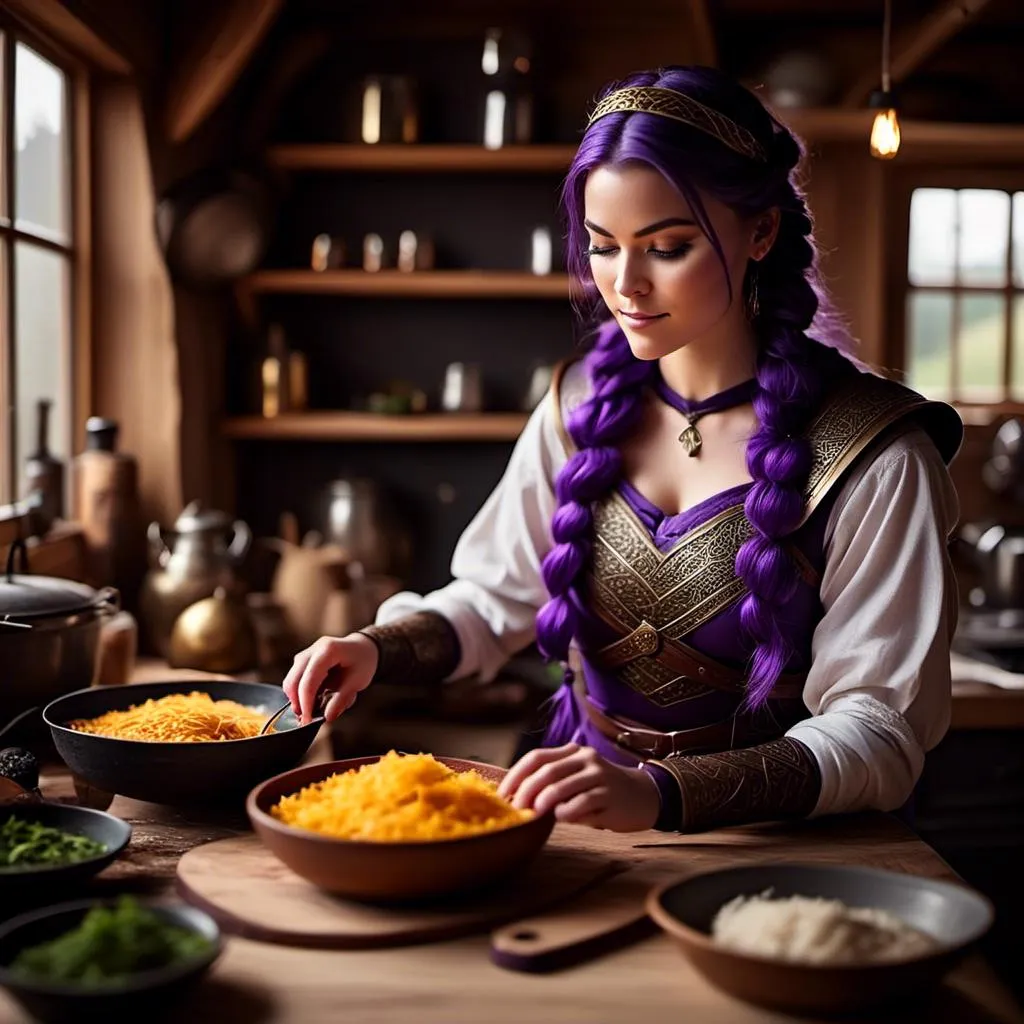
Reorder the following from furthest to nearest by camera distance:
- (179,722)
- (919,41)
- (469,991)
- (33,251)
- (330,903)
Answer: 1. (919,41)
2. (33,251)
3. (179,722)
4. (330,903)
5. (469,991)

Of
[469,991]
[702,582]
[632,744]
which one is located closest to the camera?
[469,991]

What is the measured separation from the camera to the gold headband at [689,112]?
5.37 ft

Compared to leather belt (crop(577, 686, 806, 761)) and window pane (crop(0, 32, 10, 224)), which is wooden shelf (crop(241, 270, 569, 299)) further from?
leather belt (crop(577, 686, 806, 761))

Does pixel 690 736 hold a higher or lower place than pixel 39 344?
lower

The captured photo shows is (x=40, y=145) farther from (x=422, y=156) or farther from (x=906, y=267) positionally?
(x=906, y=267)

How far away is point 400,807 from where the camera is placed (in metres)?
1.22

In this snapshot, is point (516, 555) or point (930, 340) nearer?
point (516, 555)

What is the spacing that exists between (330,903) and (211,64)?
270 centimetres

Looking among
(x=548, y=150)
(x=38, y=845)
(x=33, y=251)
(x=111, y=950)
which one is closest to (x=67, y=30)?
(x=33, y=251)

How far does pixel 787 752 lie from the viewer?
1.45 meters

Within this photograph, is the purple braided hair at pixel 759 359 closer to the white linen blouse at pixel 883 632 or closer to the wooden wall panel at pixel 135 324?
the white linen blouse at pixel 883 632

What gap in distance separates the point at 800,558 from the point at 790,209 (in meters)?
0.47

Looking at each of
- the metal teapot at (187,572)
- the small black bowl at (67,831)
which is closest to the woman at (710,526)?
the small black bowl at (67,831)

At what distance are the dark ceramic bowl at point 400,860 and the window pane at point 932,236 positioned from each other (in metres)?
A: 3.42
